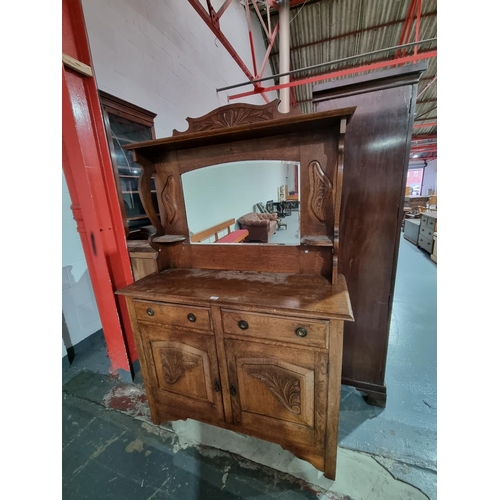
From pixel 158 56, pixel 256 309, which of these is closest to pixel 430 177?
pixel 158 56

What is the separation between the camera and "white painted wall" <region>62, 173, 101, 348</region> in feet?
6.16

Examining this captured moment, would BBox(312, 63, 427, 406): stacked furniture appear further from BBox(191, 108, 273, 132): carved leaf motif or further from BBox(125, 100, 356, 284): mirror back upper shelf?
BBox(191, 108, 273, 132): carved leaf motif

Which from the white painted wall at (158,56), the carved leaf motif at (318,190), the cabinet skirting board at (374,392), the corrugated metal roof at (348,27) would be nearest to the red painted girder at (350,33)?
the corrugated metal roof at (348,27)

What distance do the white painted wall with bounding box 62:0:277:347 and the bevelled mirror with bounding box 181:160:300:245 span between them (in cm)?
122

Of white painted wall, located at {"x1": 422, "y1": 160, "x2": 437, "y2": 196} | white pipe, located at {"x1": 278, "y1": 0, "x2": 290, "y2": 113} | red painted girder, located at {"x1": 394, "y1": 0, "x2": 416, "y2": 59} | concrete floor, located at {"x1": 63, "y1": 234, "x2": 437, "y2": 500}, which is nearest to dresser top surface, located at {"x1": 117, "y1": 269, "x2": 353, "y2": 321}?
concrete floor, located at {"x1": 63, "y1": 234, "x2": 437, "y2": 500}

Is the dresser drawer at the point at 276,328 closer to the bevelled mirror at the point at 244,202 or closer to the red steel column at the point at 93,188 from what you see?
the bevelled mirror at the point at 244,202

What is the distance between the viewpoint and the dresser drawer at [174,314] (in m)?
1.07

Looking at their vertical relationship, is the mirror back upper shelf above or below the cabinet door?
above

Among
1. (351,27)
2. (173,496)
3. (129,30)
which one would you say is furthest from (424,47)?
(173,496)

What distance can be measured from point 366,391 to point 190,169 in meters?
1.81

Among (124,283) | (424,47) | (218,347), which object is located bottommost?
(218,347)
